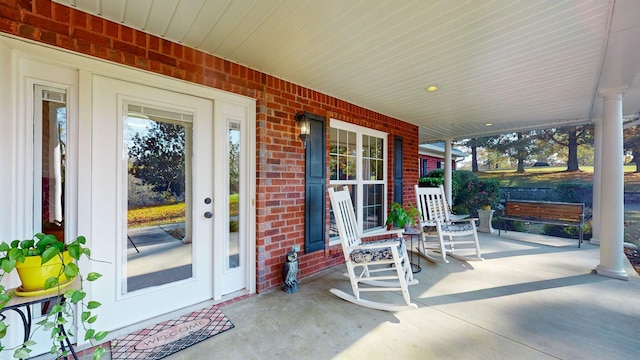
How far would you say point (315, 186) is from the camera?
10.5 ft

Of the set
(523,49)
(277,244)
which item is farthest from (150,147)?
(523,49)

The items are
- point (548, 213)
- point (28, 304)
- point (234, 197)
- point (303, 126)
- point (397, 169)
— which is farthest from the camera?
point (548, 213)

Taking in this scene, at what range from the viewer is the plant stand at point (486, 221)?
5863 mm

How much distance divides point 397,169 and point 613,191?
2.73 metres

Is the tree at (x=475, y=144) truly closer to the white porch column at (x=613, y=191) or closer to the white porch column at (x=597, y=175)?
the white porch column at (x=597, y=175)

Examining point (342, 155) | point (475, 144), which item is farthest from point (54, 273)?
point (475, 144)

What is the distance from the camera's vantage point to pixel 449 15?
5.69ft

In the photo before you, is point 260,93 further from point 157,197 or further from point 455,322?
point 455,322

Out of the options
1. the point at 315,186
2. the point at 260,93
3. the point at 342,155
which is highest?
the point at 260,93

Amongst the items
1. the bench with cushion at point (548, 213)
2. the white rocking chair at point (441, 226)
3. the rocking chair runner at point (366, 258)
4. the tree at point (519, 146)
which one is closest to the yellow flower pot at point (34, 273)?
the rocking chair runner at point (366, 258)

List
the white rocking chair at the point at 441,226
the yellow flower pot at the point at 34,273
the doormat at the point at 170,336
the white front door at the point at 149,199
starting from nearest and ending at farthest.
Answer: the yellow flower pot at the point at 34,273, the doormat at the point at 170,336, the white front door at the point at 149,199, the white rocking chair at the point at 441,226

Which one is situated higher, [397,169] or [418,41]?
[418,41]

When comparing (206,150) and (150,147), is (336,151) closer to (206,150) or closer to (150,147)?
(206,150)

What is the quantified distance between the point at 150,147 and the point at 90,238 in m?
0.82
